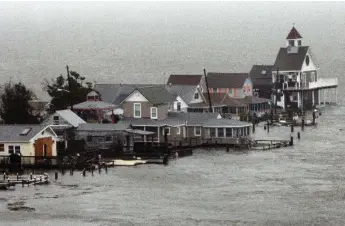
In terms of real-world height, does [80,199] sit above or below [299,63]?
below

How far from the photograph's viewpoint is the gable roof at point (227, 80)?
120m

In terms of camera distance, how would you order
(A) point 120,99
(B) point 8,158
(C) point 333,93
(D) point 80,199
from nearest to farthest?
(D) point 80,199, (B) point 8,158, (A) point 120,99, (C) point 333,93

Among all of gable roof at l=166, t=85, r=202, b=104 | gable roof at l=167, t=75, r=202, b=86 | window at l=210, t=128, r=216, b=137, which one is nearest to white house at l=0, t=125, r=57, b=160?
window at l=210, t=128, r=216, b=137

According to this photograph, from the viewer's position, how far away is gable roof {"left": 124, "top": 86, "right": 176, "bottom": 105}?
93.8m

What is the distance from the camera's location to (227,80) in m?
121

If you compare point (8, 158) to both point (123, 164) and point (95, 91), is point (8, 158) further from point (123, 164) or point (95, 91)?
point (95, 91)

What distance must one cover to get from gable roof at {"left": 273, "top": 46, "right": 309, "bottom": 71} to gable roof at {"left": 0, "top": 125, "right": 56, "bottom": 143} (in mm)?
56507

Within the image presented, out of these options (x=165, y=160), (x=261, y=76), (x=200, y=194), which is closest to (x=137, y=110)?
(x=165, y=160)

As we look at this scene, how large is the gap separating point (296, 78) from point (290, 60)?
2.40 metres

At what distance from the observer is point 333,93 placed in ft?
518

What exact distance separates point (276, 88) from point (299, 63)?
618 cm

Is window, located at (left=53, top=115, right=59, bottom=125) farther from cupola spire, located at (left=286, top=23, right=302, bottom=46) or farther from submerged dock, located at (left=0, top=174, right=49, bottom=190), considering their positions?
cupola spire, located at (left=286, top=23, right=302, bottom=46)

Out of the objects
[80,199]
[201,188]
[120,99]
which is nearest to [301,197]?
[201,188]

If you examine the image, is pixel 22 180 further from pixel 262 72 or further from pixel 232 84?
pixel 262 72
